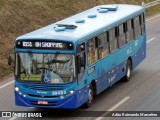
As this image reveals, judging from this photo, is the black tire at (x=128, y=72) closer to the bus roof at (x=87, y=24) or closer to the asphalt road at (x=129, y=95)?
the asphalt road at (x=129, y=95)

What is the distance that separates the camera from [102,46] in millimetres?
19109

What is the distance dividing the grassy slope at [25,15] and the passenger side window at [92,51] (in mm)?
6322

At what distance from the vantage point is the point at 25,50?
1692 centimetres

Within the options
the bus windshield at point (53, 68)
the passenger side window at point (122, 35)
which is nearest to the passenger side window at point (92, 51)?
the bus windshield at point (53, 68)

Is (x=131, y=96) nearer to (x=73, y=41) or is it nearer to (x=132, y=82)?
(x=132, y=82)

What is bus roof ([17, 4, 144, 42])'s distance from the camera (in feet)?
55.9

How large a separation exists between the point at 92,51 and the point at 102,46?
3.54 feet

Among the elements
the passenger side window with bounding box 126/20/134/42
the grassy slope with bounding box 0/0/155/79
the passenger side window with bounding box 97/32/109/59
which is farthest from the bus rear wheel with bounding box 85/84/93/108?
the grassy slope with bounding box 0/0/155/79

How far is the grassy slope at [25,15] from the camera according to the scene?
27188 mm

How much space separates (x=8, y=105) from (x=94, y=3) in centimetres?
2180

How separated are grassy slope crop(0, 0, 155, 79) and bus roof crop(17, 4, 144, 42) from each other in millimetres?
5136

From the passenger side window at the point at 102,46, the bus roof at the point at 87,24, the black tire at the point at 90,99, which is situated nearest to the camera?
the bus roof at the point at 87,24

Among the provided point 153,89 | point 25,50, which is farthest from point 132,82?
point 25,50

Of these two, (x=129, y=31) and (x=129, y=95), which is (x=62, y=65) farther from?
(x=129, y=31)
